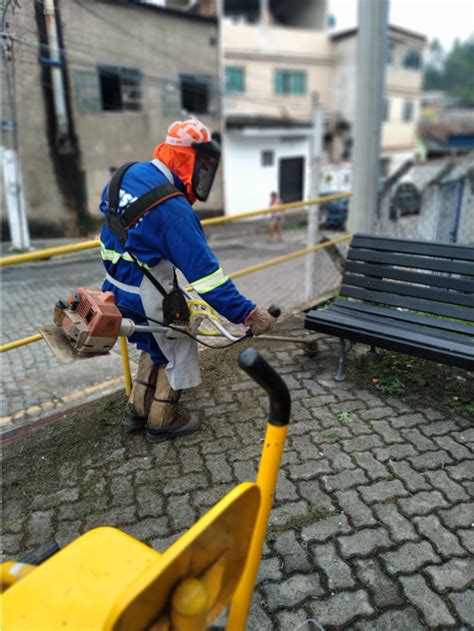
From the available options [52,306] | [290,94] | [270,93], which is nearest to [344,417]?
[52,306]

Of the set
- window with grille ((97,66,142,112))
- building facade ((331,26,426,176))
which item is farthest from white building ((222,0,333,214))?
window with grille ((97,66,142,112))

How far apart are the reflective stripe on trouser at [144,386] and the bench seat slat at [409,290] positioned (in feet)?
5.75

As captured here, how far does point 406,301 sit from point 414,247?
1.36ft

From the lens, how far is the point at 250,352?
1.23 meters

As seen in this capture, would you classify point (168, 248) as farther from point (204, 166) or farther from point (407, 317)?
point (407, 317)

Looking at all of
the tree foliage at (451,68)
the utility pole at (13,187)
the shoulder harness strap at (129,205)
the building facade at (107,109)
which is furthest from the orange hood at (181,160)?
the tree foliage at (451,68)

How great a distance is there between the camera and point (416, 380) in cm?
339

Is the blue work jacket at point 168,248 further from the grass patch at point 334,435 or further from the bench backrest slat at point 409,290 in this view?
the bench backrest slat at point 409,290

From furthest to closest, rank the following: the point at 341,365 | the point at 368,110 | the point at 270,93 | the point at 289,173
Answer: the point at 270,93 → the point at 289,173 → the point at 368,110 → the point at 341,365

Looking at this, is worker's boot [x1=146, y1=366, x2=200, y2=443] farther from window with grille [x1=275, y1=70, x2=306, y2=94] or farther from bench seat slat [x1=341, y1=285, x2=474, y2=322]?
window with grille [x1=275, y1=70, x2=306, y2=94]

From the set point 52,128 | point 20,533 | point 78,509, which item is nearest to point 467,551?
point 78,509

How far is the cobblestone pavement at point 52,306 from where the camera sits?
418 cm

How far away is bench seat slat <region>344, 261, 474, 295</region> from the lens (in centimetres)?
327

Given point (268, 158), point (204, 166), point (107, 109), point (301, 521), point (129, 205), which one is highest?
point (107, 109)
